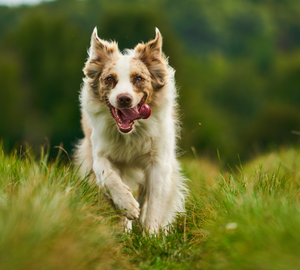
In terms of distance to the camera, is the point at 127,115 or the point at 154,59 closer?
the point at 127,115

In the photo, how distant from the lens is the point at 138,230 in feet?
16.8

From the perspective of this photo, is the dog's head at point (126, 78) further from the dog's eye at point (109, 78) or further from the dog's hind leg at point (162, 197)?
the dog's hind leg at point (162, 197)

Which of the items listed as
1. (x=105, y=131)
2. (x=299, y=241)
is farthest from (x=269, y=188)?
(x=105, y=131)

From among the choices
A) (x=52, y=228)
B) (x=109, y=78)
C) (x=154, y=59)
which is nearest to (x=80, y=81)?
(x=154, y=59)

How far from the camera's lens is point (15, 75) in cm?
3284

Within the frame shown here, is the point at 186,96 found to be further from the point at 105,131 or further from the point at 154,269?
the point at 154,269

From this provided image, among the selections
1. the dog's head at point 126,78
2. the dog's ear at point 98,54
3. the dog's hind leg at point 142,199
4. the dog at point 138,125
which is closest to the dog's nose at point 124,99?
the dog's head at point 126,78

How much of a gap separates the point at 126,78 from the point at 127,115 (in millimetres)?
449

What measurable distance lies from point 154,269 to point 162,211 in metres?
1.69

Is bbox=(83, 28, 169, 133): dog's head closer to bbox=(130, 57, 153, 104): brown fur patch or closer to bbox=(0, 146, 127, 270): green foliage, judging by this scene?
bbox=(130, 57, 153, 104): brown fur patch

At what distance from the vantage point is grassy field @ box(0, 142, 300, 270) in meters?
2.96

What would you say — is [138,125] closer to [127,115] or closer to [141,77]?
[127,115]

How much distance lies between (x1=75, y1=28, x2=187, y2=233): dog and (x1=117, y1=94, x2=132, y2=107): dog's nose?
0.45ft

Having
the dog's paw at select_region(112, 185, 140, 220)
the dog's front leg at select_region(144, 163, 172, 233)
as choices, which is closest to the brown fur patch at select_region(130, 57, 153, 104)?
the dog's front leg at select_region(144, 163, 172, 233)
